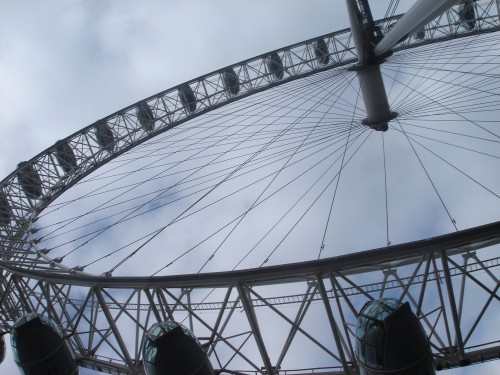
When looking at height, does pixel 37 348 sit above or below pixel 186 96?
below

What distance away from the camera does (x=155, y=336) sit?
12211 millimetres

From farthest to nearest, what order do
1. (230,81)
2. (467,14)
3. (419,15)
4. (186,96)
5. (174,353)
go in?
(230,81) → (186,96) → (467,14) → (419,15) → (174,353)

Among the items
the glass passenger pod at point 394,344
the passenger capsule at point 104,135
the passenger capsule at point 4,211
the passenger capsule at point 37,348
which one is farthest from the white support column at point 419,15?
the passenger capsule at point 4,211

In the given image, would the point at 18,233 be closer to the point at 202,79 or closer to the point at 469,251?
the point at 202,79

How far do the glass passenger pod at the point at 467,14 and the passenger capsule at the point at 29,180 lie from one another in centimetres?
2810

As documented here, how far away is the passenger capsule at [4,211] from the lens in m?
29.8

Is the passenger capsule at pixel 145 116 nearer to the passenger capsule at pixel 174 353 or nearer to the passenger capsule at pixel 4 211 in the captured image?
the passenger capsule at pixel 4 211

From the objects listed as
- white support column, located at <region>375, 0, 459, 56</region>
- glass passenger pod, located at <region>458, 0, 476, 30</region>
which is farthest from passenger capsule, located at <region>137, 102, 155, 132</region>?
glass passenger pod, located at <region>458, 0, 476, 30</region>

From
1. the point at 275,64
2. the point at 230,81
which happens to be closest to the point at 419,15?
the point at 275,64

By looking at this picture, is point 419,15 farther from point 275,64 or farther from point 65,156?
point 65,156

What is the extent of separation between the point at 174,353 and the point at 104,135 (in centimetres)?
2375

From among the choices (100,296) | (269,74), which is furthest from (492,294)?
(269,74)

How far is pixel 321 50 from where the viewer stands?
34.6 meters

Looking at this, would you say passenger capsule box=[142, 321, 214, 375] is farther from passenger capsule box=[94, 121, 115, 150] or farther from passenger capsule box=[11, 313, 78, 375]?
passenger capsule box=[94, 121, 115, 150]
